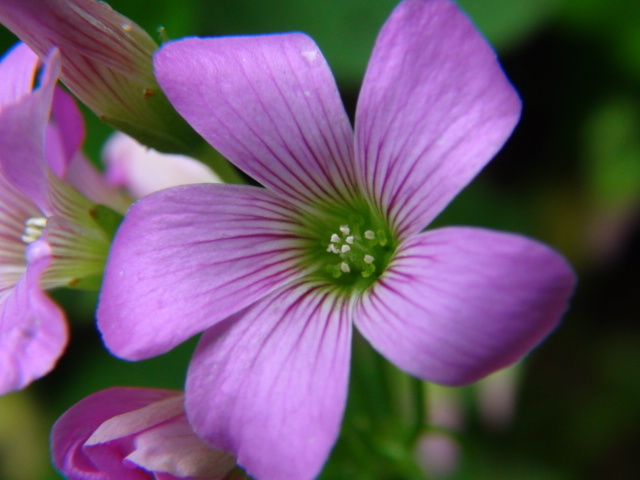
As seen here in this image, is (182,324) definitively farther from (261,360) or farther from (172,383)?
(172,383)

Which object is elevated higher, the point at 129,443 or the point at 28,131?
the point at 28,131

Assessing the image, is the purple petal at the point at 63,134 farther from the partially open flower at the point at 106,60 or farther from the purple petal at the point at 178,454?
the purple petal at the point at 178,454

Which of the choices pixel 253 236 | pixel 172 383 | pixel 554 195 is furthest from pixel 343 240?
pixel 554 195

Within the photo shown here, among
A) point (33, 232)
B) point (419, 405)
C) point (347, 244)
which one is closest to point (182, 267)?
point (347, 244)

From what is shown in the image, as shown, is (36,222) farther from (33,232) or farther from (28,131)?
(28,131)

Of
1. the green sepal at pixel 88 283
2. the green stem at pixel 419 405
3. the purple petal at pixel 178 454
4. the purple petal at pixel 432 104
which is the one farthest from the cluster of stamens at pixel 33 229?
the green stem at pixel 419 405

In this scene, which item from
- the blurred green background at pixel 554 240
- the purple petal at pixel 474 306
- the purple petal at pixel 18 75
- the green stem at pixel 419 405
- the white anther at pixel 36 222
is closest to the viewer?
the purple petal at pixel 474 306

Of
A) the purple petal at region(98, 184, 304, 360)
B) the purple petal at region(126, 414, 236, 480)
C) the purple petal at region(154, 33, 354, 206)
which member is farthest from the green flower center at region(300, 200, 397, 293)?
the purple petal at region(126, 414, 236, 480)
